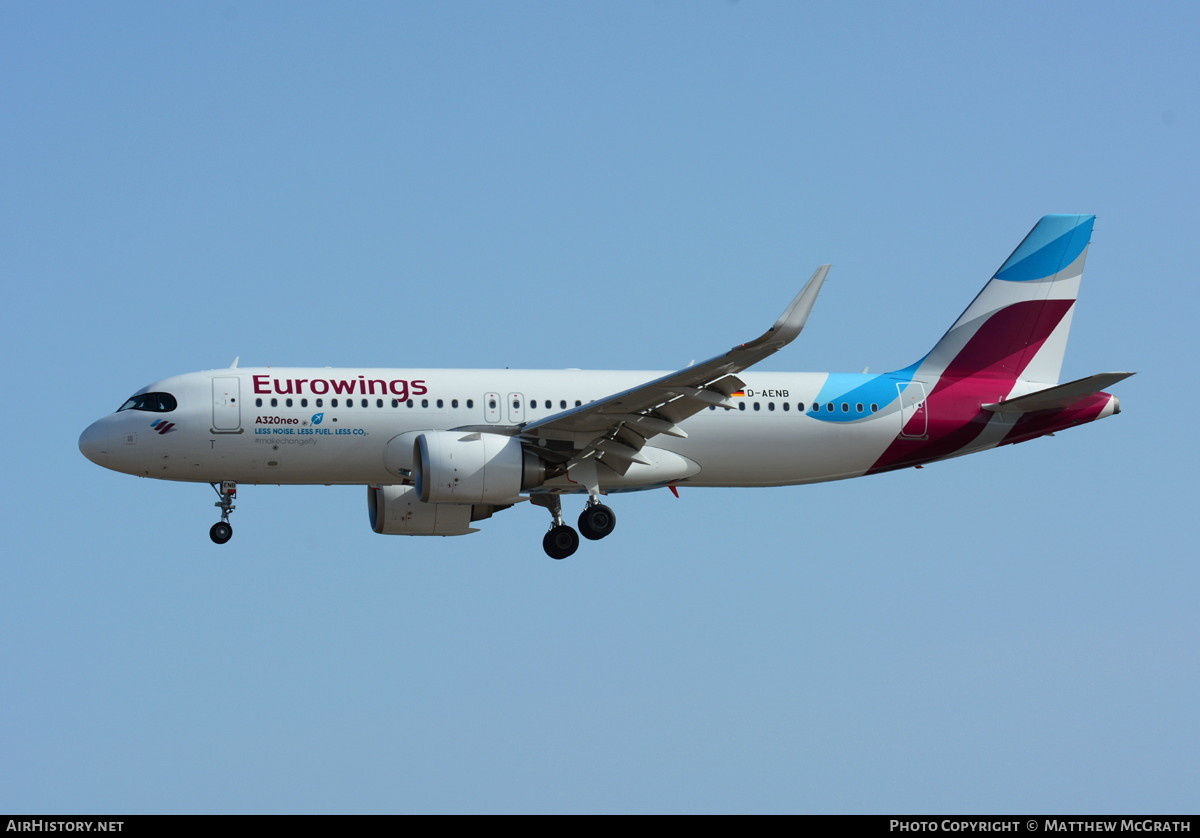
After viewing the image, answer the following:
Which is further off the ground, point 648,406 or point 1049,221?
point 1049,221

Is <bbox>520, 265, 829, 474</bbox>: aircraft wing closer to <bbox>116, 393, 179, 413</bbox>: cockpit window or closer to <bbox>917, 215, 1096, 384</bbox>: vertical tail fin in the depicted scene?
<bbox>917, 215, 1096, 384</bbox>: vertical tail fin

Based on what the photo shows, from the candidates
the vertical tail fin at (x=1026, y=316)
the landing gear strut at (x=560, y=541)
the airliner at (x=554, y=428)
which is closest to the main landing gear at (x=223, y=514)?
the airliner at (x=554, y=428)

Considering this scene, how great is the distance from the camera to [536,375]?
4056 cm

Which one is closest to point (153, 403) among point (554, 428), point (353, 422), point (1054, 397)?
point (353, 422)

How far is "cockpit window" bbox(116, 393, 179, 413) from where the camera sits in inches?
1543

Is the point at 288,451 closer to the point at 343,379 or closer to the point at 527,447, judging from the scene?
the point at 343,379

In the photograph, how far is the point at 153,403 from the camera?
3941cm

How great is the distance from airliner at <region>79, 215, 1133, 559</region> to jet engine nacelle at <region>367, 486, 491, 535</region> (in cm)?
4

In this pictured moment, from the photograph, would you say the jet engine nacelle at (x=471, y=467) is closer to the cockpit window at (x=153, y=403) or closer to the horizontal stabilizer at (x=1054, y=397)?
the cockpit window at (x=153, y=403)

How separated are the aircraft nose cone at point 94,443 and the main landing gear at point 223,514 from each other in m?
2.50

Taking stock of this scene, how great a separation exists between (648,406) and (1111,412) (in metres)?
12.4

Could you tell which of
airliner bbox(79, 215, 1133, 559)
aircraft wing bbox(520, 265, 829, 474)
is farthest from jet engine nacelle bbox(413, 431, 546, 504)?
aircraft wing bbox(520, 265, 829, 474)
